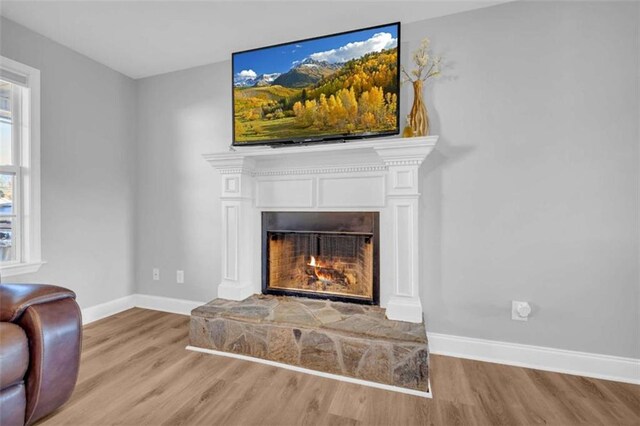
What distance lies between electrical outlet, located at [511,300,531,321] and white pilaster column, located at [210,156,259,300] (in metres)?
1.93

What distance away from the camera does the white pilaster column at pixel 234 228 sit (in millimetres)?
2424

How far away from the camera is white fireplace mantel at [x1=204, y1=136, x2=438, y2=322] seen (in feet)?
6.49

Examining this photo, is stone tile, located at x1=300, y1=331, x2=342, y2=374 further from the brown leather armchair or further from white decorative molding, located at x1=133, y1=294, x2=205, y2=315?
white decorative molding, located at x1=133, y1=294, x2=205, y2=315

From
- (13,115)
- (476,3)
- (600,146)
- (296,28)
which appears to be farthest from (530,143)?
(13,115)

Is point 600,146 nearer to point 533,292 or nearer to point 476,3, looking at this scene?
point 533,292

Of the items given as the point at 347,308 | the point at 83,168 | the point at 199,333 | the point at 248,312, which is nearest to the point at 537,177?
the point at 347,308

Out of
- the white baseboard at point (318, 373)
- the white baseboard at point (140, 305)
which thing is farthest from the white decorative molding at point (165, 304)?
the white baseboard at point (318, 373)

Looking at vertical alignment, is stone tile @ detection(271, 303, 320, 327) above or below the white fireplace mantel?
below

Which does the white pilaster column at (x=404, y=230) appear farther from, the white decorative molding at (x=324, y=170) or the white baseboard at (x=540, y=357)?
the white baseboard at (x=540, y=357)

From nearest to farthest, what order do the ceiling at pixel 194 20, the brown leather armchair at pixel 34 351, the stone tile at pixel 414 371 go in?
the brown leather armchair at pixel 34 351 < the stone tile at pixel 414 371 < the ceiling at pixel 194 20

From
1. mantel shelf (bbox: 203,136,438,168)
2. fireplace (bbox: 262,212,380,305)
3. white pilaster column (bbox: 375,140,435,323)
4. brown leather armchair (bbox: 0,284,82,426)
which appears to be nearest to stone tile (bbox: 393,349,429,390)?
white pilaster column (bbox: 375,140,435,323)

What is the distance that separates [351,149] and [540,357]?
5.94 ft

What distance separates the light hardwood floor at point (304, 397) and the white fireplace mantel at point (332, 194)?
0.51 m

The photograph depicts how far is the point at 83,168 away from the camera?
2.61m
